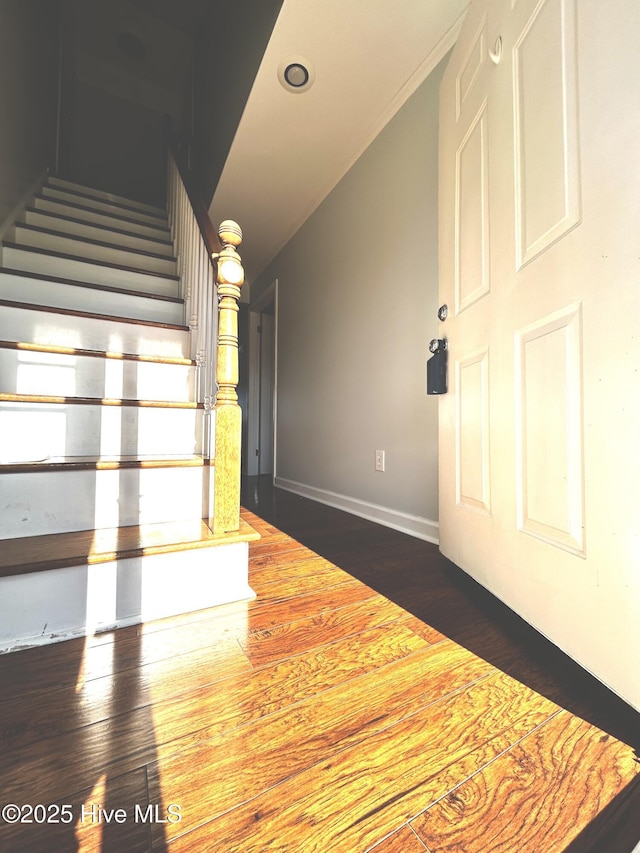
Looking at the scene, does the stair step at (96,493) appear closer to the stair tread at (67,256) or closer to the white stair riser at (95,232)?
the stair tread at (67,256)

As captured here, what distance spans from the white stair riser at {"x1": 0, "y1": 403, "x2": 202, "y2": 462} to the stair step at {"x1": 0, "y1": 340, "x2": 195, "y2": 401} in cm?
19

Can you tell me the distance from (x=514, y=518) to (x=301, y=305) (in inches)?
94.7

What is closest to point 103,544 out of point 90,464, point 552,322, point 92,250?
point 90,464

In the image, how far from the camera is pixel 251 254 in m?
3.45

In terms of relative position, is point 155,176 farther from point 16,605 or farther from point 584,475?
point 584,475

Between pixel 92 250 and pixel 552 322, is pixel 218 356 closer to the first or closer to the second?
pixel 552 322

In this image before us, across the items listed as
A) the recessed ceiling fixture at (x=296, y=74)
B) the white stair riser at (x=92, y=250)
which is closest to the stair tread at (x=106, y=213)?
the white stair riser at (x=92, y=250)

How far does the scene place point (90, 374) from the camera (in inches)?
55.8

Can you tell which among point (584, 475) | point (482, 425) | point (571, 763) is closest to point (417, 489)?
point (482, 425)

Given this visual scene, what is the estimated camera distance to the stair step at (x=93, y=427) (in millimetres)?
1169

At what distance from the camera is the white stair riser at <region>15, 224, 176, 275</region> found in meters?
1.99

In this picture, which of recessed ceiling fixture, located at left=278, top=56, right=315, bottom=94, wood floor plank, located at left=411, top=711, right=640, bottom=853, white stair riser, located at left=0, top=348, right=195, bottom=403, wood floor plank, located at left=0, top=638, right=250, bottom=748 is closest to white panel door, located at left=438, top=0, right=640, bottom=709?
wood floor plank, located at left=411, top=711, right=640, bottom=853

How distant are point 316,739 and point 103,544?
2.32ft

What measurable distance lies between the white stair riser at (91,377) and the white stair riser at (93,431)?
0.18 metres
